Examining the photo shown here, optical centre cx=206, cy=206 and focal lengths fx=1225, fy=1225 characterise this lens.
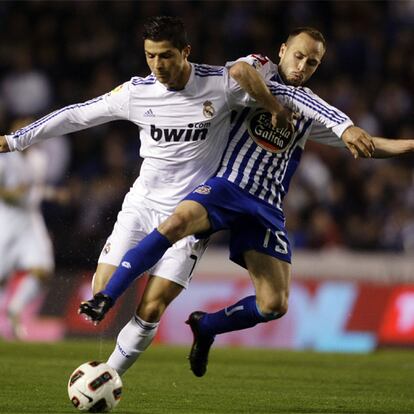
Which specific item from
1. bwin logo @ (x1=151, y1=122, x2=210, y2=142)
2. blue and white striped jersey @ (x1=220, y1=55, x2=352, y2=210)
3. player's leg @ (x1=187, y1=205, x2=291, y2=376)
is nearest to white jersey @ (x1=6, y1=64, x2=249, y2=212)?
bwin logo @ (x1=151, y1=122, x2=210, y2=142)

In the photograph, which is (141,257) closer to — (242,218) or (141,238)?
(141,238)

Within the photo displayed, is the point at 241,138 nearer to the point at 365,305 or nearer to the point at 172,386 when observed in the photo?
the point at 172,386

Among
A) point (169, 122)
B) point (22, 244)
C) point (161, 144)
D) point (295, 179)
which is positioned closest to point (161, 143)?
point (161, 144)

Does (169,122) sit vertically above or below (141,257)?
above

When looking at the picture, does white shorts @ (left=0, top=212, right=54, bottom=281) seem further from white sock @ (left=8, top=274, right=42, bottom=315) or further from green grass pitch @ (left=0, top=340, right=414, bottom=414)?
green grass pitch @ (left=0, top=340, right=414, bottom=414)

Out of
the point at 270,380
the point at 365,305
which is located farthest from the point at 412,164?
the point at 270,380

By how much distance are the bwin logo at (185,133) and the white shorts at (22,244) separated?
Result: 6153 mm

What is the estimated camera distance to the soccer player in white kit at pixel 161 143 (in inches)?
301

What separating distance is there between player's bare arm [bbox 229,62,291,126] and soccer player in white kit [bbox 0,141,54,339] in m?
6.52

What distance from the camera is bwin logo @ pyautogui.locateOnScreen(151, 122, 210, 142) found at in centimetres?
770

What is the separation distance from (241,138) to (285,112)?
0.63 meters

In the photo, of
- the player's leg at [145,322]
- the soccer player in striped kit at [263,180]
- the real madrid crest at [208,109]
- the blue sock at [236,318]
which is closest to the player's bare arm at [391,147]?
the soccer player in striped kit at [263,180]

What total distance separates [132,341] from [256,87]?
68.9 inches

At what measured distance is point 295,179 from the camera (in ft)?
50.7
